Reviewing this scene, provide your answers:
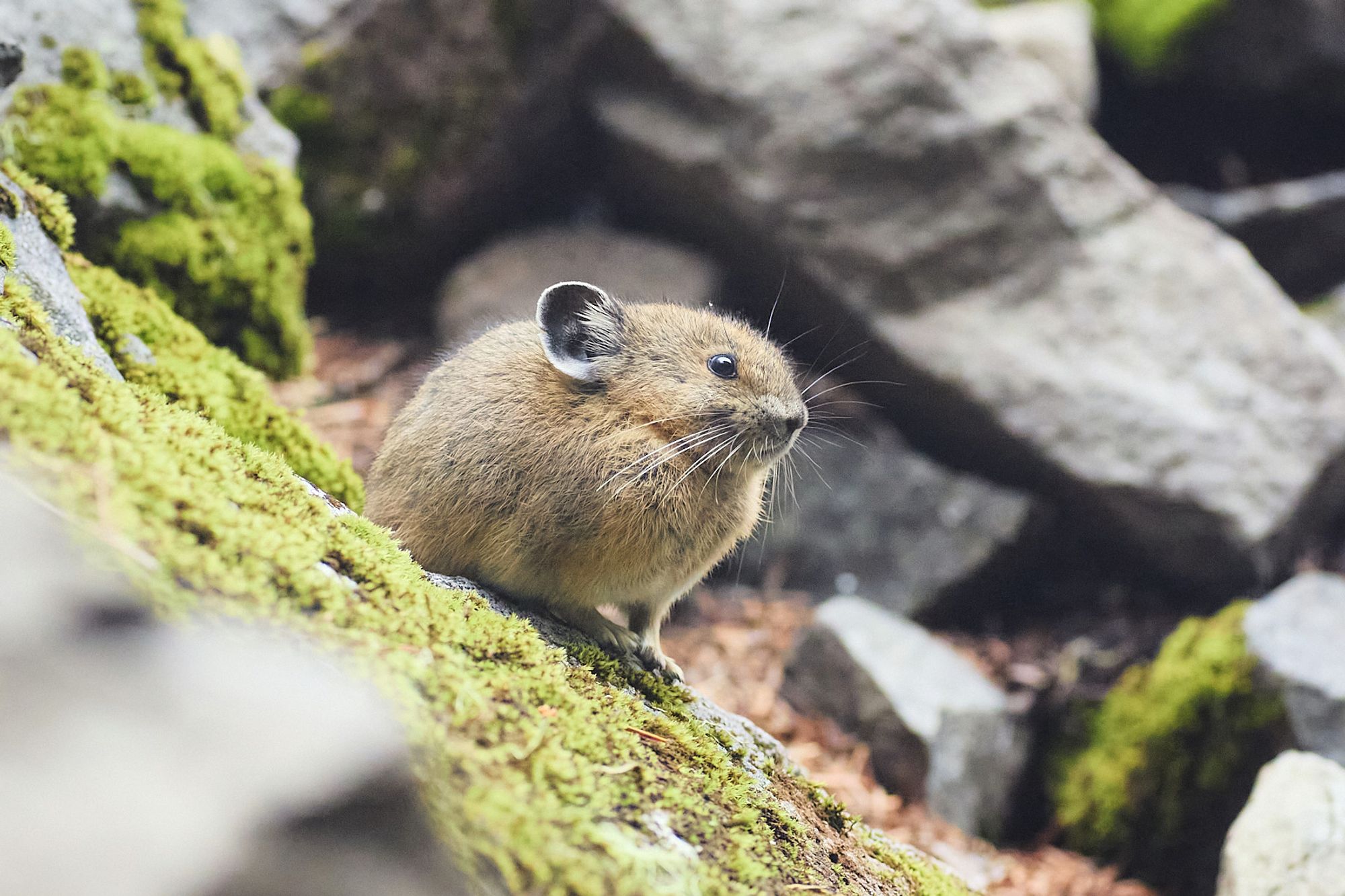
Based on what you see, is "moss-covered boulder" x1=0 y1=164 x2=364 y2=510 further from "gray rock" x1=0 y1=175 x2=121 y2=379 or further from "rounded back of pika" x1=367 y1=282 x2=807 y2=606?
"rounded back of pika" x1=367 y1=282 x2=807 y2=606

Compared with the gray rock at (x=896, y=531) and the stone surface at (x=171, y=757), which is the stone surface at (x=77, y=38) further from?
the gray rock at (x=896, y=531)

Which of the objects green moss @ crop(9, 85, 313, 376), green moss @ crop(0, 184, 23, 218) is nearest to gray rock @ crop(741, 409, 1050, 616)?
green moss @ crop(9, 85, 313, 376)

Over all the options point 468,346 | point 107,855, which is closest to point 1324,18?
point 468,346

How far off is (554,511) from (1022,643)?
5.91 m

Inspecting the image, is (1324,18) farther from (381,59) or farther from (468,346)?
(468,346)

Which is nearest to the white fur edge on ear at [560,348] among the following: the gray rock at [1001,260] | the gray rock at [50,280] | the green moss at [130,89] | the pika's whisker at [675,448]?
the pika's whisker at [675,448]

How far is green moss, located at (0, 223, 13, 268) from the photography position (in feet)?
9.80

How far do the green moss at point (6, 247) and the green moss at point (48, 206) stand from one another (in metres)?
0.63

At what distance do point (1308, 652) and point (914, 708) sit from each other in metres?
2.52

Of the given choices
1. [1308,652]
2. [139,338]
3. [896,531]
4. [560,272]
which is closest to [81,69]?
[139,338]

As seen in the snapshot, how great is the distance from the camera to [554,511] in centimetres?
364

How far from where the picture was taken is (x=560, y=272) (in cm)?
874

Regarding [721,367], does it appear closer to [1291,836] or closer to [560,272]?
[1291,836]

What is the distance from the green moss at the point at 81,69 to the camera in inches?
181
